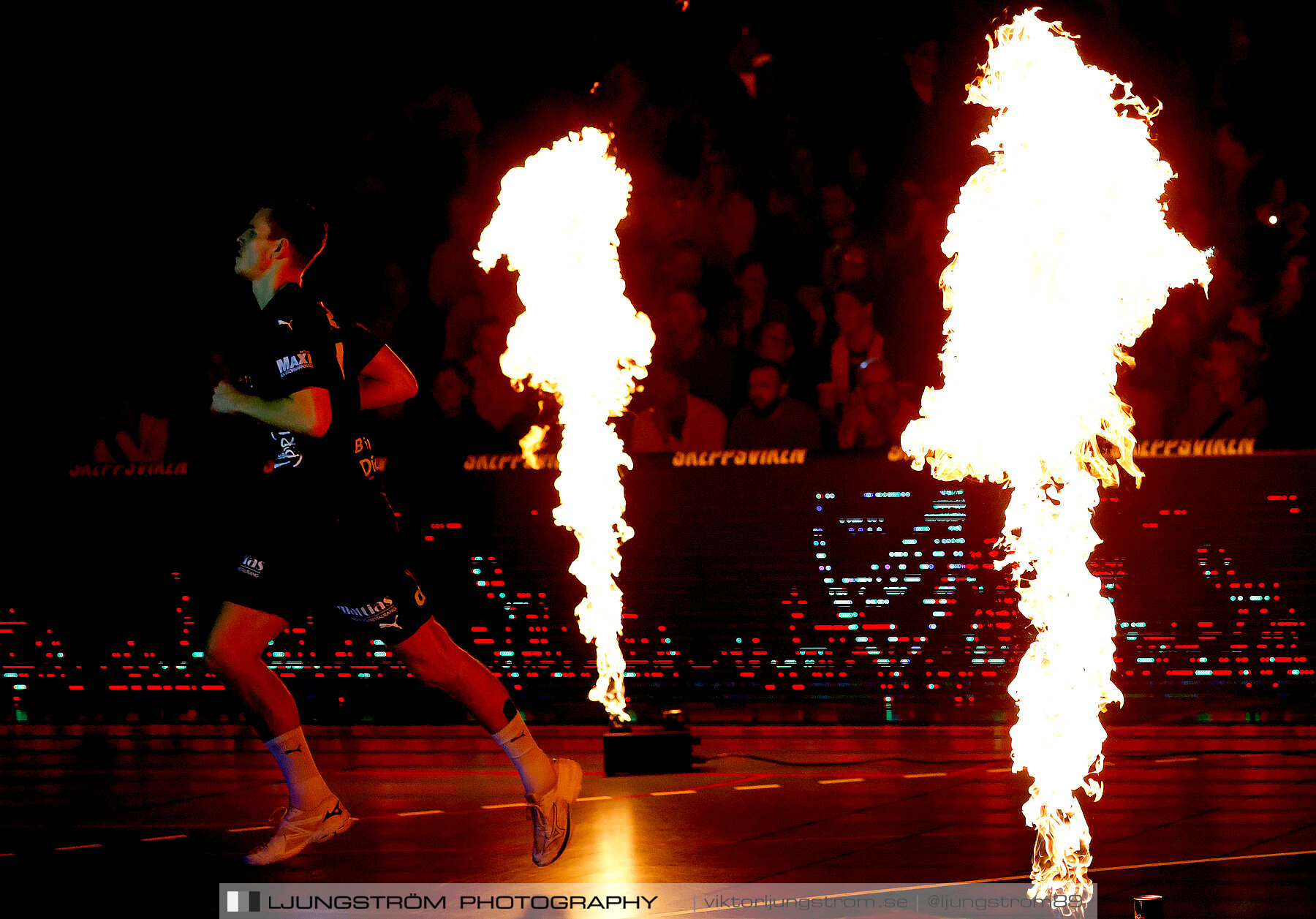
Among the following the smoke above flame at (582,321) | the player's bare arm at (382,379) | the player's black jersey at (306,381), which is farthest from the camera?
the smoke above flame at (582,321)

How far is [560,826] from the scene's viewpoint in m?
4.66

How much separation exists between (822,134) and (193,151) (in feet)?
15.1

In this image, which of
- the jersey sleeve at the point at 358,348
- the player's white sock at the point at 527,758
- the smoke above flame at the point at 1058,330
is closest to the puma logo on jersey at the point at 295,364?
the jersey sleeve at the point at 358,348

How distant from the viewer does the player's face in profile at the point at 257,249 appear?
4699 millimetres

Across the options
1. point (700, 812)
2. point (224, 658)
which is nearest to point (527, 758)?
point (224, 658)

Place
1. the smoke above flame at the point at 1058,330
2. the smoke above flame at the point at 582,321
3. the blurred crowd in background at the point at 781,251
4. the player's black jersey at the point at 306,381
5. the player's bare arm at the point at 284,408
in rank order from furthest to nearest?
the blurred crowd in background at the point at 781,251, the smoke above flame at the point at 582,321, the player's black jersey at the point at 306,381, the player's bare arm at the point at 284,408, the smoke above flame at the point at 1058,330

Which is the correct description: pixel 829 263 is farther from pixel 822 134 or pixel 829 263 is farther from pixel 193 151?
pixel 193 151

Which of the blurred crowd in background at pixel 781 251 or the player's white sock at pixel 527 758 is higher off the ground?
the blurred crowd in background at pixel 781 251

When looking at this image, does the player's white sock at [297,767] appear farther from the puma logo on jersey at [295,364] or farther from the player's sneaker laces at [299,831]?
the puma logo on jersey at [295,364]

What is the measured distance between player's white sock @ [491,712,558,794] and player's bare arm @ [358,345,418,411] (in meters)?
1.08

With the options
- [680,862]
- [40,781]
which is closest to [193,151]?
[40,781]

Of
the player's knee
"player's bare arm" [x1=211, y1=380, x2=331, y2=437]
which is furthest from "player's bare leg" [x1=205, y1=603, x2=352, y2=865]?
"player's bare arm" [x1=211, y1=380, x2=331, y2=437]

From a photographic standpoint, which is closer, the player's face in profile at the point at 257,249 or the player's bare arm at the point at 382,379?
the player's face in profile at the point at 257,249

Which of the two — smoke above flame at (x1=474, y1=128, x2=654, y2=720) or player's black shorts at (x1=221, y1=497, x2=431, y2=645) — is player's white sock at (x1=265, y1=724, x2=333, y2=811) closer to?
player's black shorts at (x1=221, y1=497, x2=431, y2=645)
